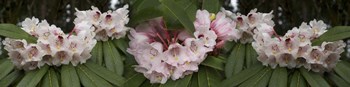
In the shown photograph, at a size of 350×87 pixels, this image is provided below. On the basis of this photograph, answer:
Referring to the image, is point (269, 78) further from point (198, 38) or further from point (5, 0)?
point (5, 0)

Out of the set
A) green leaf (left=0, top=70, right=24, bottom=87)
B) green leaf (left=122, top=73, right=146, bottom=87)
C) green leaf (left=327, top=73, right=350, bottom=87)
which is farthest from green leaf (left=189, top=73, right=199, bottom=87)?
green leaf (left=0, top=70, right=24, bottom=87)

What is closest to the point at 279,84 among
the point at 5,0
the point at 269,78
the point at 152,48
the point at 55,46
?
the point at 269,78

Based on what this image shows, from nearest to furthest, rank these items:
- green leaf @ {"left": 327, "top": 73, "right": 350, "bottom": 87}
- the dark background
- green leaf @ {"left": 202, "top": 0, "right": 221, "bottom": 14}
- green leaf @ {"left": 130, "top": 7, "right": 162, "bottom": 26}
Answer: green leaf @ {"left": 130, "top": 7, "right": 162, "bottom": 26}
green leaf @ {"left": 327, "top": 73, "right": 350, "bottom": 87}
green leaf @ {"left": 202, "top": 0, "right": 221, "bottom": 14}
the dark background

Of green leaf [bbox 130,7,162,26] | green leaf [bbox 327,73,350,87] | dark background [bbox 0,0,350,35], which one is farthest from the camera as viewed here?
dark background [bbox 0,0,350,35]

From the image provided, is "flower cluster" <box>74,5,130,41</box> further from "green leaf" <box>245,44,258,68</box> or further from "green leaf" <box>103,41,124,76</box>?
"green leaf" <box>245,44,258,68</box>

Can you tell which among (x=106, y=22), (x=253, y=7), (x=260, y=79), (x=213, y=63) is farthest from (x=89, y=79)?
(x=253, y=7)

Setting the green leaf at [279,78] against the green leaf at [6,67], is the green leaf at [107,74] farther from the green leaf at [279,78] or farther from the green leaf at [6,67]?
the green leaf at [279,78]

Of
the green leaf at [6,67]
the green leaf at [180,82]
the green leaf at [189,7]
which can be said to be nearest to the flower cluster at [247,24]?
the green leaf at [189,7]
